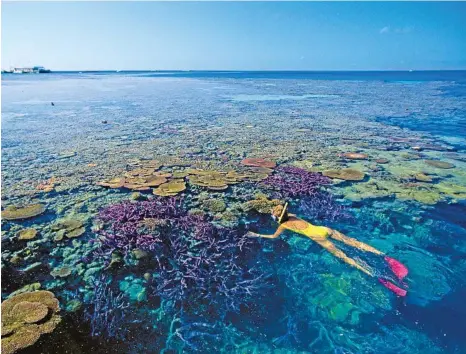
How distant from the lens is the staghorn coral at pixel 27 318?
140 inches

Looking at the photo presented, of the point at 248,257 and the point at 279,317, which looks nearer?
the point at 279,317

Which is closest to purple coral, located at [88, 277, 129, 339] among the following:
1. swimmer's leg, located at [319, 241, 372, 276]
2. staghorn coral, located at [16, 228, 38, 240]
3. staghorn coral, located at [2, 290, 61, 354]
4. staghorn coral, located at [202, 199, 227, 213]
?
staghorn coral, located at [2, 290, 61, 354]

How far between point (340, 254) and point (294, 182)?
10.0ft

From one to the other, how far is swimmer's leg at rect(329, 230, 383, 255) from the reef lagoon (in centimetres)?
20

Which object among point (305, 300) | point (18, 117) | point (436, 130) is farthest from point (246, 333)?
point (18, 117)

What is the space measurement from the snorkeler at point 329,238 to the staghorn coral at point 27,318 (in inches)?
131

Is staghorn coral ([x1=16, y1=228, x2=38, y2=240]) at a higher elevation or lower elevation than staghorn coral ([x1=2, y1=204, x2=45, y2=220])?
lower

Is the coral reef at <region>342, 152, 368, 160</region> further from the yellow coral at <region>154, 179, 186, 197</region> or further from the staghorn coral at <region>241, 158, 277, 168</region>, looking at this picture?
the yellow coral at <region>154, 179, 186, 197</region>

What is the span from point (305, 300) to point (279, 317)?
523mm

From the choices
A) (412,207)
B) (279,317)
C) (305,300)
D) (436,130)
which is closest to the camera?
(279,317)

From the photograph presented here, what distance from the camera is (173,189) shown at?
763 centimetres

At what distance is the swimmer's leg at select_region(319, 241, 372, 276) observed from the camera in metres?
5.06

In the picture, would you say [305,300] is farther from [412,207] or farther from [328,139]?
[328,139]

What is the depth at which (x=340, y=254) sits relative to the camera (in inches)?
211
